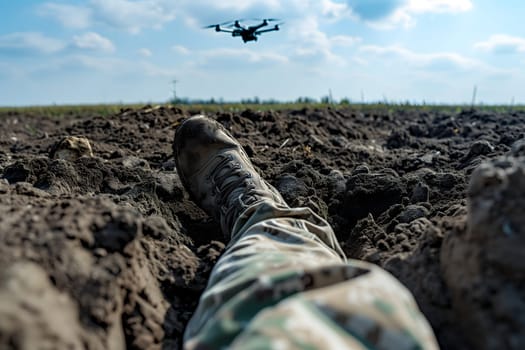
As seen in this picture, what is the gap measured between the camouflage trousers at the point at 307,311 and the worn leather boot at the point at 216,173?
1001 millimetres

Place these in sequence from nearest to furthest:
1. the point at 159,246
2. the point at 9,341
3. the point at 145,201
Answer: the point at 9,341, the point at 159,246, the point at 145,201

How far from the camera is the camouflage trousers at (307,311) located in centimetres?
104

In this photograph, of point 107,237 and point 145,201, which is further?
point 145,201

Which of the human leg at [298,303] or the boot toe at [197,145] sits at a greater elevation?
the boot toe at [197,145]

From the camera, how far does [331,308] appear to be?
1091 millimetres

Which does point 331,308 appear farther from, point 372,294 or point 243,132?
point 243,132

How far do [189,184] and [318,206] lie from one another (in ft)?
2.63

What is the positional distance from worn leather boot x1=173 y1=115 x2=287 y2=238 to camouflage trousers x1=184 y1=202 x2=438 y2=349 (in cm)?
100

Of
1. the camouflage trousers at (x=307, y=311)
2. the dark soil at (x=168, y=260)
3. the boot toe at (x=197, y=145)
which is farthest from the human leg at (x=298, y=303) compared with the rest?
the boot toe at (x=197, y=145)

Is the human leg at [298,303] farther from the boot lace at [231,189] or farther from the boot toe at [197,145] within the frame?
the boot toe at [197,145]

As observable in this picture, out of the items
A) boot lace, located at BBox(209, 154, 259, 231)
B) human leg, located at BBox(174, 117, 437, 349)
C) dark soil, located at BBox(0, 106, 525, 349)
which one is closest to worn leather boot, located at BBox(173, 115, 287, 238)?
boot lace, located at BBox(209, 154, 259, 231)

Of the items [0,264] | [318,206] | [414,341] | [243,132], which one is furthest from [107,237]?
[243,132]

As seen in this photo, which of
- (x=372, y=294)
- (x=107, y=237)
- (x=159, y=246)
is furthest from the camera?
(x=159, y=246)

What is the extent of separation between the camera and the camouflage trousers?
3.42 ft
